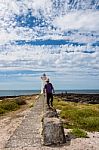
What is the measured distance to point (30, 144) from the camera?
43.8ft

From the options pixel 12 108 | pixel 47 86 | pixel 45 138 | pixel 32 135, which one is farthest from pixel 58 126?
pixel 12 108

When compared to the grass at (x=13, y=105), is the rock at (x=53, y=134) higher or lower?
higher

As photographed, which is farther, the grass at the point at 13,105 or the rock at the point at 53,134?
the grass at the point at 13,105

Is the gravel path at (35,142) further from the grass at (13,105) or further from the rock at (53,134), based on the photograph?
the grass at (13,105)

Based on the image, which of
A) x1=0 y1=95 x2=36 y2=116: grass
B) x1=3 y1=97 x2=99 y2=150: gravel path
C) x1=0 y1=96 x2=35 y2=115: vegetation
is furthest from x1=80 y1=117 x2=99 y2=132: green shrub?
x1=0 y1=96 x2=35 y2=115: vegetation

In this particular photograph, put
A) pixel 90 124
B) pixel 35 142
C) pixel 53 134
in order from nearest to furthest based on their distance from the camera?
1. pixel 53 134
2. pixel 35 142
3. pixel 90 124

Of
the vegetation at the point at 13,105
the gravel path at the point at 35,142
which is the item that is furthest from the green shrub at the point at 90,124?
the vegetation at the point at 13,105

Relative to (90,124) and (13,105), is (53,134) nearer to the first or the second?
(90,124)

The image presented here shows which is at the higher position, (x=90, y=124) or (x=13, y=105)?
(x=90, y=124)

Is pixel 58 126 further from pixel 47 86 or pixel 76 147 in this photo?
pixel 47 86

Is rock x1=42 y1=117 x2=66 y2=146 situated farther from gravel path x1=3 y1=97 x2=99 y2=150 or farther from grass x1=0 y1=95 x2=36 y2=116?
grass x1=0 y1=95 x2=36 y2=116

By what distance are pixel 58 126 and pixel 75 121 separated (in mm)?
8295

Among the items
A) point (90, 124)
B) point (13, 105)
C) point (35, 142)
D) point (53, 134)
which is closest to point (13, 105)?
point (13, 105)

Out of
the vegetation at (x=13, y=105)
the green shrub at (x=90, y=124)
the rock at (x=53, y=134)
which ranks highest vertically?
the rock at (x=53, y=134)
